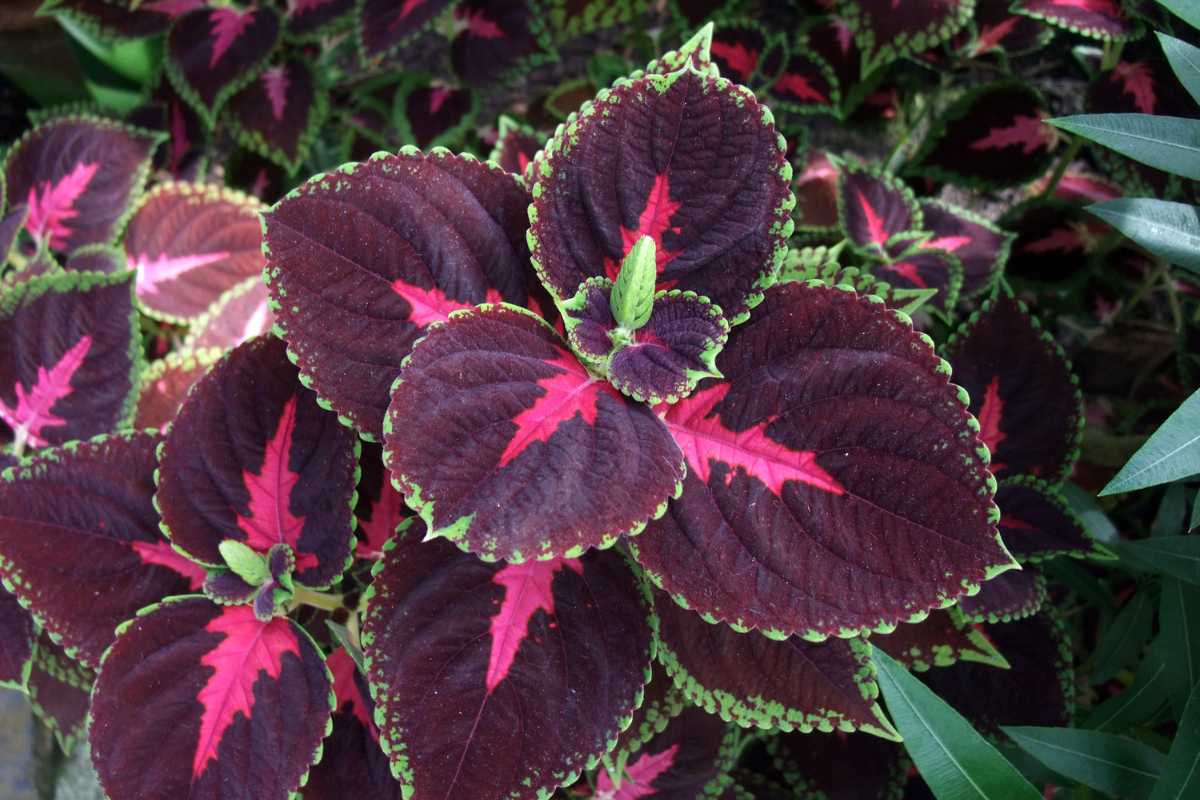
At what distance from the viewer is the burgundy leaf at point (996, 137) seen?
4.75 feet

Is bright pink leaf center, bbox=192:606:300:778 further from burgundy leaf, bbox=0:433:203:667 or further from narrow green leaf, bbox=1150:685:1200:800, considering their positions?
narrow green leaf, bbox=1150:685:1200:800

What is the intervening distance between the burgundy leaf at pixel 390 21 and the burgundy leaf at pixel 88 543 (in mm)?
775

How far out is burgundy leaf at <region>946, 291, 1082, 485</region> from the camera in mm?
916

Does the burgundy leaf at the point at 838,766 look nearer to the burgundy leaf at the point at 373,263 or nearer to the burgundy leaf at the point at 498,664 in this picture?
the burgundy leaf at the point at 498,664

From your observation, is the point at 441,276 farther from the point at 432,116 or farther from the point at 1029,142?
the point at 1029,142

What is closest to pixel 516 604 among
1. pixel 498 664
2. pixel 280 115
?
pixel 498 664

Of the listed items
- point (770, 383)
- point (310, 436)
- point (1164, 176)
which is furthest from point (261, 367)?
point (1164, 176)

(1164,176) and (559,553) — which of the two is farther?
(1164,176)

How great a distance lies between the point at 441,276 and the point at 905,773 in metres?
0.78

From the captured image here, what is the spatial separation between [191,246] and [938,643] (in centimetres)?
95

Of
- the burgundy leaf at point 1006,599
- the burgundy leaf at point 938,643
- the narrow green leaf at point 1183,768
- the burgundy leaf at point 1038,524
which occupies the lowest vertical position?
the narrow green leaf at point 1183,768

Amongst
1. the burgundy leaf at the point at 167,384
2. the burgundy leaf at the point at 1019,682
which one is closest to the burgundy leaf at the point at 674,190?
the burgundy leaf at the point at 167,384

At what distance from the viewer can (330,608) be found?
30.3 inches

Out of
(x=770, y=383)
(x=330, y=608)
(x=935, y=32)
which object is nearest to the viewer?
(x=770, y=383)
